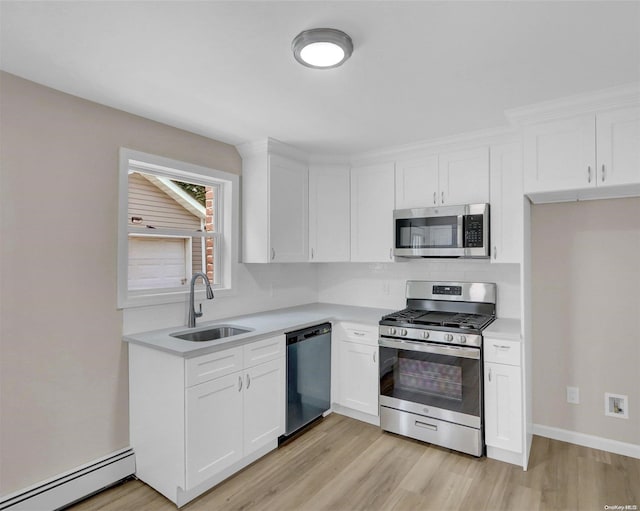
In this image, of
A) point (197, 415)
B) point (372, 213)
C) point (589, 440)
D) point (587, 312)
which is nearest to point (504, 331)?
point (587, 312)

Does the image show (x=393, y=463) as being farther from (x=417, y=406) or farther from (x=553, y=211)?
(x=553, y=211)

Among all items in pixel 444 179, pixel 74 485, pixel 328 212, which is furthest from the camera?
pixel 328 212

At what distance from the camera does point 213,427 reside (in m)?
2.29

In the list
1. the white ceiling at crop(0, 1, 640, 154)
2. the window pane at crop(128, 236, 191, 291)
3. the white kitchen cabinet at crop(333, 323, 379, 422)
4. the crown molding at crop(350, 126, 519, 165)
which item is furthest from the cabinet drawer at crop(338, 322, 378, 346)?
the white ceiling at crop(0, 1, 640, 154)

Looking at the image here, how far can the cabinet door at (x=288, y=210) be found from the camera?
3246 millimetres

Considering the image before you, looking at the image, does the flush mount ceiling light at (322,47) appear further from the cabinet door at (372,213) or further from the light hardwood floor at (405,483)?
the light hardwood floor at (405,483)

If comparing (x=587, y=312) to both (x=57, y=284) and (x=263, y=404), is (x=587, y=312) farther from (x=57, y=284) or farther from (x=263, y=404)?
(x=57, y=284)

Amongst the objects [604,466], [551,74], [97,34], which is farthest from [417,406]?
[97,34]

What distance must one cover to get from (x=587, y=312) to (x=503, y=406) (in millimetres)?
989

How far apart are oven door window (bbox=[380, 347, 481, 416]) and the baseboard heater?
6.31ft

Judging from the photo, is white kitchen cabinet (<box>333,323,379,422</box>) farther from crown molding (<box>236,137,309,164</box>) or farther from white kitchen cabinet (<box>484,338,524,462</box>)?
crown molding (<box>236,137,309,164</box>)

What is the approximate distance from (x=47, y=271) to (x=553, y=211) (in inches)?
138

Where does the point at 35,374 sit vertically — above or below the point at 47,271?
below

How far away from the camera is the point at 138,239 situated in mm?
2734
